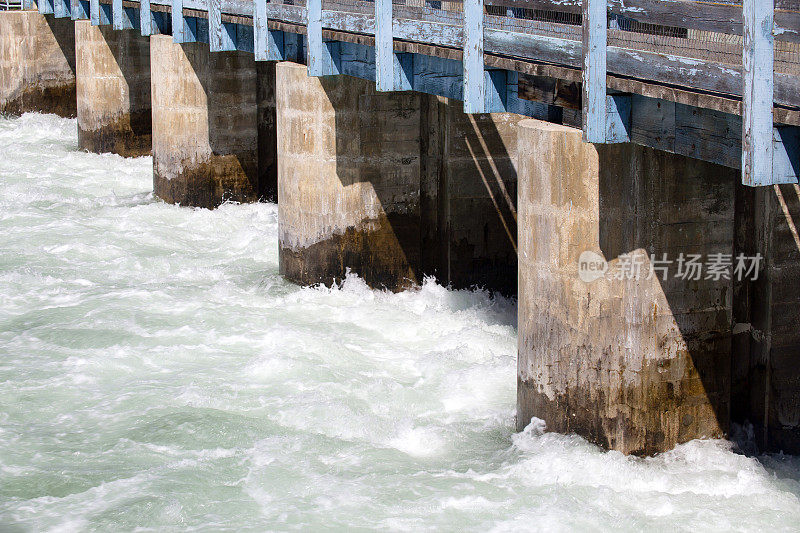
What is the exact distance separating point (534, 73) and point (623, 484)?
358 cm

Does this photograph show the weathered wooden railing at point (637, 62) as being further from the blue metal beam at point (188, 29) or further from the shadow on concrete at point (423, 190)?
the blue metal beam at point (188, 29)

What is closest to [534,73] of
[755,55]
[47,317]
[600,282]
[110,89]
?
[600,282]

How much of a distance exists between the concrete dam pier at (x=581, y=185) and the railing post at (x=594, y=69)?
16 millimetres

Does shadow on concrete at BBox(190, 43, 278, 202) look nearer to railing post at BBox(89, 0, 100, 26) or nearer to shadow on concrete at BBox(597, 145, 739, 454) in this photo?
railing post at BBox(89, 0, 100, 26)

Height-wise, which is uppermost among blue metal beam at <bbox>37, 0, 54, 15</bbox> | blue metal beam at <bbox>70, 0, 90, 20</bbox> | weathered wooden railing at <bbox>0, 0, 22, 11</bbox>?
weathered wooden railing at <bbox>0, 0, 22, 11</bbox>

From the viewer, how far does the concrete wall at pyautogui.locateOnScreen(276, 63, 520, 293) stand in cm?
1609

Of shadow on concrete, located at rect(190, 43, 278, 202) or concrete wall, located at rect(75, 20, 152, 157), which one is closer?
shadow on concrete, located at rect(190, 43, 278, 202)

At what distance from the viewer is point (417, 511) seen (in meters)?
9.35

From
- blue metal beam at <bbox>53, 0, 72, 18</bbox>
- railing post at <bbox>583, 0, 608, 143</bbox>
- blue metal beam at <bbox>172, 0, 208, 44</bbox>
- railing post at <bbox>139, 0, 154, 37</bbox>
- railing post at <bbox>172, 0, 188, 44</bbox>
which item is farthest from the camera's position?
blue metal beam at <bbox>53, 0, 72, 18</bbox>

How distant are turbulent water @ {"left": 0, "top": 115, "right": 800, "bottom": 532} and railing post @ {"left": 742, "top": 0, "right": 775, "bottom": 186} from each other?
3.07 meters

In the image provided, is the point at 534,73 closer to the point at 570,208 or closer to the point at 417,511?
the point at 570,208

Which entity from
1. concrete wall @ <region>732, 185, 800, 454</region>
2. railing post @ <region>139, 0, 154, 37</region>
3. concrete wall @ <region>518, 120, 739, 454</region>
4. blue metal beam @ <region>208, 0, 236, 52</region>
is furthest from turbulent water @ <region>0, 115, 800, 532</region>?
railing post @ <region>139, 0, 154, 37</region>

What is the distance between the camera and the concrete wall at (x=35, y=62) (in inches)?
1176

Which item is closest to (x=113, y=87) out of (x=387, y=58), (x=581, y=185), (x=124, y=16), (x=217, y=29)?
(x=124, y=16)
